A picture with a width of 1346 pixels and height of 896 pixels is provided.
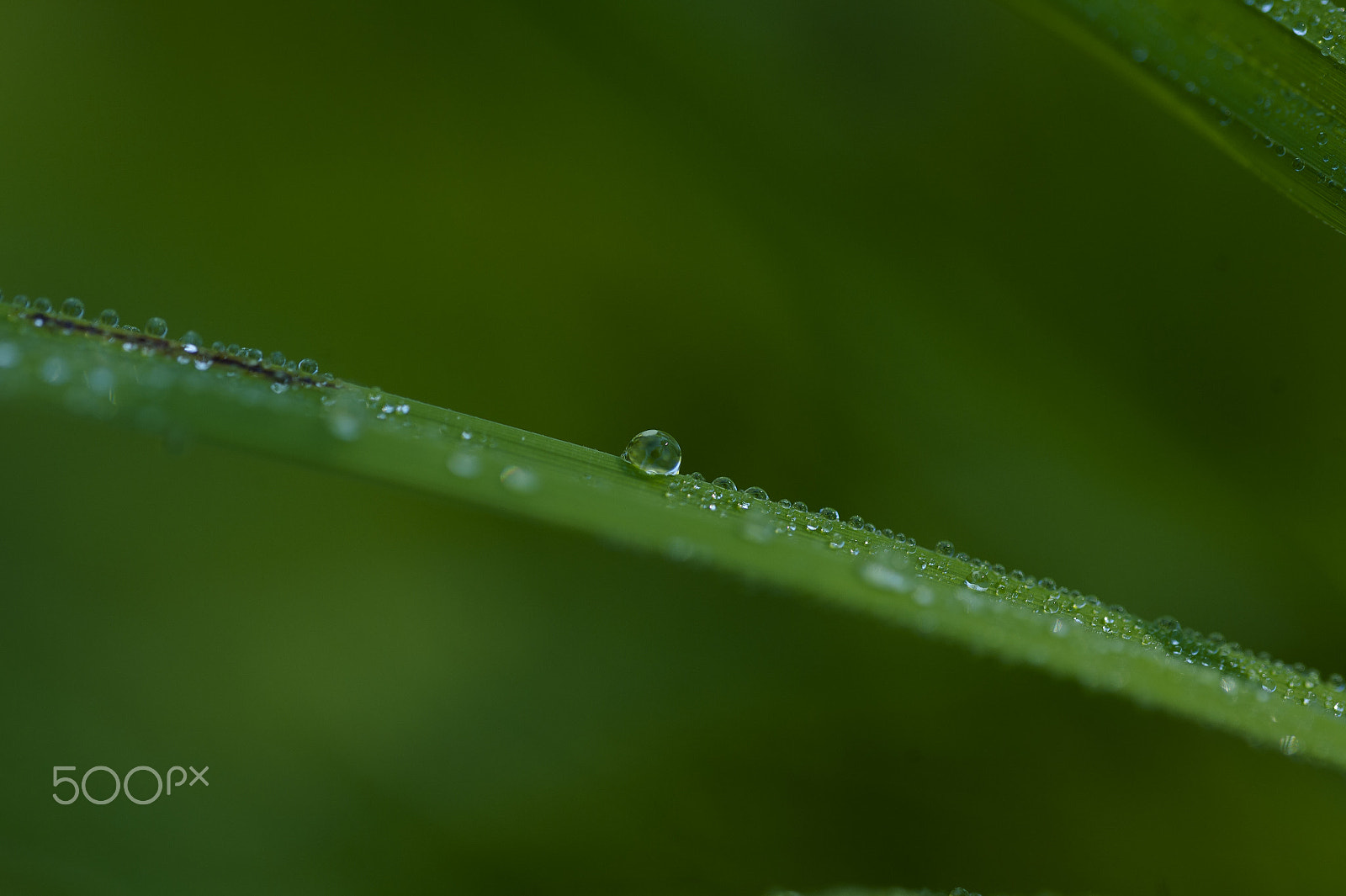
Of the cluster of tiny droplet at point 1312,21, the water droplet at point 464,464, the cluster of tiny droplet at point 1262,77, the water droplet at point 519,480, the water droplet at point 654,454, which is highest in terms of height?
the cluster of tiny droplet at point 1312,21

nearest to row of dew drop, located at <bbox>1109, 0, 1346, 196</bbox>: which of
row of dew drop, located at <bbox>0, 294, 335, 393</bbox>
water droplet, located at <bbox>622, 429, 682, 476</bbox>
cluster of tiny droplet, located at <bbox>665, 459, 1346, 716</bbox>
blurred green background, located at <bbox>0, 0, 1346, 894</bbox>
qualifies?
cluster of tiny droplet, located at <bbox>665, 459, 1346, 716</bbox>

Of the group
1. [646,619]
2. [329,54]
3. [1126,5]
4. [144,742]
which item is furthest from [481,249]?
[1126,5]

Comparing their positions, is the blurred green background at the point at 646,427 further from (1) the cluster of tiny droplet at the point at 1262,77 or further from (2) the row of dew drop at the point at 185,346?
(2) the row of dew drop at the point at 185,346

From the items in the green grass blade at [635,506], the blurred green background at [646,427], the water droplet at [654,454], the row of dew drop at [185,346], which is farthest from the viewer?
the blurred green background at [646,427]

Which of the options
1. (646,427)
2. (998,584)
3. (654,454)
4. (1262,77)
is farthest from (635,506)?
(646,427)

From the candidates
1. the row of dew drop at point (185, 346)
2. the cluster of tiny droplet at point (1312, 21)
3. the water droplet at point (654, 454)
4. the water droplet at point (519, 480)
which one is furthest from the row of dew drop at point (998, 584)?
the cluster of tiny droplet at point (1312, 21)

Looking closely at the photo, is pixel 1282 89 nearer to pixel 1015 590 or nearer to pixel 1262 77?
pixel 1262 77
